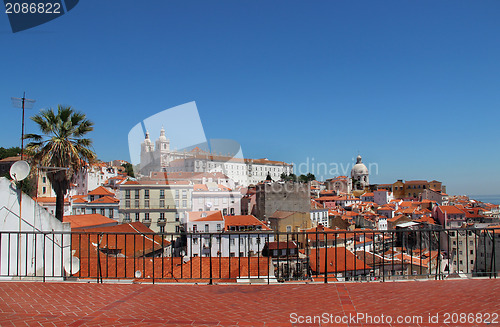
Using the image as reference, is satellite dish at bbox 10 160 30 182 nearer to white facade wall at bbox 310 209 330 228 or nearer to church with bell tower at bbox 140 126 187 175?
white facade wall at bbox 310 209 330 228

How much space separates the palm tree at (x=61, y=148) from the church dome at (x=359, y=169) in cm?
14942

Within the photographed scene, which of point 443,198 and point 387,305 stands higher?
point 387,305

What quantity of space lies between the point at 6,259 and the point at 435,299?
9.27m

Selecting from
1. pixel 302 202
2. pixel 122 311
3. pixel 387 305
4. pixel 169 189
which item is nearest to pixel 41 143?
pixel 122 311

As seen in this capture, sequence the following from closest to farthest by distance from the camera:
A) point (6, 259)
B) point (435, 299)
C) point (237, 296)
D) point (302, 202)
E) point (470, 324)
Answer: point (470, 324) < point (435, 299) < point (237, 296) < point (6, 259) < point (302, 202)

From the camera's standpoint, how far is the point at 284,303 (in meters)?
5.61

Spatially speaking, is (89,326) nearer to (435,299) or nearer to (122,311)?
(122,311)

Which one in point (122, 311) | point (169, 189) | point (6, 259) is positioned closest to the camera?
point (122, 311)

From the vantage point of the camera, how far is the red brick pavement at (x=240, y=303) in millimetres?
4902

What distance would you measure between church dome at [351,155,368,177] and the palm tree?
14942 centimetres

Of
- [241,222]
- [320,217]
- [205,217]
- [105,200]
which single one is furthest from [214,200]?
[320,217]

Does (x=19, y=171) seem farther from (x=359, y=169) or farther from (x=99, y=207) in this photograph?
(x=359, y=169)

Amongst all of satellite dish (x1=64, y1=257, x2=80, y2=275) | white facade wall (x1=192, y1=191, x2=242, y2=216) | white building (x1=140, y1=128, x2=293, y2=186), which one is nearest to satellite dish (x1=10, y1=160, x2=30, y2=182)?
satellite dish (x1=64, y1=257, x2=80, y2=275)

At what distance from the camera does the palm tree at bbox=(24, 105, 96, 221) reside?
47.7 feet
